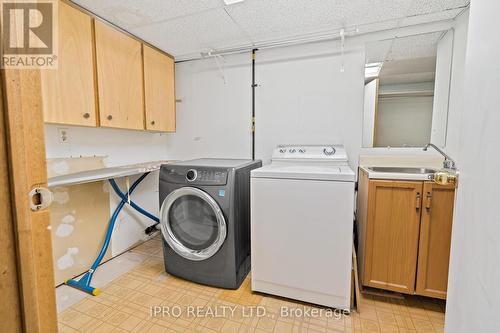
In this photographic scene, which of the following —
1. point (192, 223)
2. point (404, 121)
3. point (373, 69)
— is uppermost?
point (373, 69)

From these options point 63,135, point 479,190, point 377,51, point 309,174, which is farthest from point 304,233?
point 63,135

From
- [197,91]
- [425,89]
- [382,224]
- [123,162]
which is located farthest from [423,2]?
[123,162]

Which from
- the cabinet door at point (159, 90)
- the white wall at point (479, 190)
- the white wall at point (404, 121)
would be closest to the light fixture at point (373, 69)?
the white wall at point (404, 121)

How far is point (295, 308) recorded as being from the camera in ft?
5.34

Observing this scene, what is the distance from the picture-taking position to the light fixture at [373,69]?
2.11m

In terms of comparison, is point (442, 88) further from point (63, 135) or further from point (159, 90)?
point (63, 135)

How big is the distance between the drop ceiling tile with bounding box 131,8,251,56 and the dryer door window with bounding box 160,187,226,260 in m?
1.38

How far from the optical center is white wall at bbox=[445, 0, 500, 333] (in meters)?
0.49

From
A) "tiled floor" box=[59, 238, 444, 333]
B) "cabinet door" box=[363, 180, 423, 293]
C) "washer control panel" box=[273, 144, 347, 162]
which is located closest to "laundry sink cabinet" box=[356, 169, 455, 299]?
"cabinet door" box=[363, 180, 423, 293]

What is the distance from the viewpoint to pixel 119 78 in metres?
1.97

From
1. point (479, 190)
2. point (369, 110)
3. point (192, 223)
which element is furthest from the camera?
point (369, 110)

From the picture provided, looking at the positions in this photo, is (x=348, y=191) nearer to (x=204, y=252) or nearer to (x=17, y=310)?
(x=204, y=252)

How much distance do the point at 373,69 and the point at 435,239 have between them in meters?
1.51

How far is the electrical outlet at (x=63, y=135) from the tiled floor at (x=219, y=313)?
1232 millimetres
